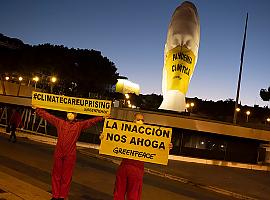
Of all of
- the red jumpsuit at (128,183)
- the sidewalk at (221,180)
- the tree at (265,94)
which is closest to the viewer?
the red jumpsuit at (128,183)

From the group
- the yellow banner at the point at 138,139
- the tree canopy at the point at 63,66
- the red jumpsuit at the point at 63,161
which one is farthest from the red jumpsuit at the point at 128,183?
the tree canopy at the point at 63,66

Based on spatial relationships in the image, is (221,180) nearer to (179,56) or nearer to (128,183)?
(128,183)

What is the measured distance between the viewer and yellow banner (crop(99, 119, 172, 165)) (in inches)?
271

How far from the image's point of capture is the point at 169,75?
2655 cm

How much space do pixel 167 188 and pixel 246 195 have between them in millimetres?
2865

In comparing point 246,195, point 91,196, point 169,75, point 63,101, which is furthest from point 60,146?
point 169,75

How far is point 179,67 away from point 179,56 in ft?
2.43

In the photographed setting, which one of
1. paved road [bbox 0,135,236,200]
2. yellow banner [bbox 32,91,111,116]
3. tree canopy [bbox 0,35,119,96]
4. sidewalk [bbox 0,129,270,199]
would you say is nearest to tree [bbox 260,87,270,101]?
tree canopy [bbox 0,35,119,96]

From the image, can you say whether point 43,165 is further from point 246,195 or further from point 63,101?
point 246,195

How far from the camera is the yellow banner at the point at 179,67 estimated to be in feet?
85.5

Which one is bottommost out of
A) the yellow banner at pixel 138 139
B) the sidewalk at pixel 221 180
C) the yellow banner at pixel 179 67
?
the sidewalk at pixel 221 180

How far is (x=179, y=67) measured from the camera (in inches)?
1025

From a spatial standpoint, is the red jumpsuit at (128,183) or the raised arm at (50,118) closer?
the red jumpsuit at (128,183)

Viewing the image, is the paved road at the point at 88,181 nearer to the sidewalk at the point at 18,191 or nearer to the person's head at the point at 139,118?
the sidewalk at the point at 18,191
